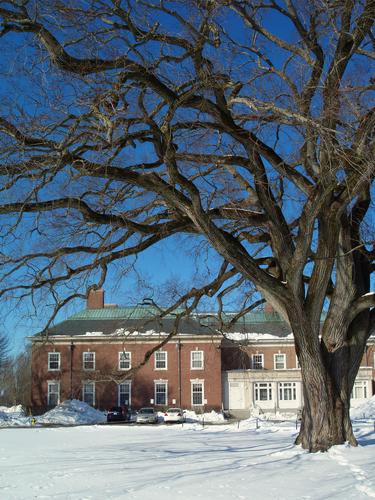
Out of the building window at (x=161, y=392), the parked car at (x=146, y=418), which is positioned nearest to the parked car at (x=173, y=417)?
the parked car at (x=146, y=418)

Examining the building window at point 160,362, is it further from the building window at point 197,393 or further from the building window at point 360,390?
the building window at point 360,390

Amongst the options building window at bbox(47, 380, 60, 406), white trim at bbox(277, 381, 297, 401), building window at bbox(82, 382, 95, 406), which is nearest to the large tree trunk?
white trim at bbox(277, 381, 297, 401)

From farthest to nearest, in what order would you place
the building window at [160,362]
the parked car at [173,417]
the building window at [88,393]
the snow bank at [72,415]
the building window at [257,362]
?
the building window at [257,362]
the building window at [160,362]
the building window at [88,393]
the snow bank at [72,415]
the parked car at [173,417]

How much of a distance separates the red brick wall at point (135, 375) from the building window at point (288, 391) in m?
5.76

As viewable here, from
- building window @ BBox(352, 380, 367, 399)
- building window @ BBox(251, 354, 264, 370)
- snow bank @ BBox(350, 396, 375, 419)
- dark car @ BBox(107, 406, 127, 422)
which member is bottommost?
dark car @ BBox(107, 406, 127, 422)

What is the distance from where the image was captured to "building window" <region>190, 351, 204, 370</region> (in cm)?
5791

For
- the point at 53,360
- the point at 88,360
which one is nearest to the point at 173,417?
the point at 88,360

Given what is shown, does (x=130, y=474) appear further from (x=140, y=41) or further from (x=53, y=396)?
(x=53, y=396)

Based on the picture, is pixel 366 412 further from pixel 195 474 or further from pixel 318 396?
pixel 195 474

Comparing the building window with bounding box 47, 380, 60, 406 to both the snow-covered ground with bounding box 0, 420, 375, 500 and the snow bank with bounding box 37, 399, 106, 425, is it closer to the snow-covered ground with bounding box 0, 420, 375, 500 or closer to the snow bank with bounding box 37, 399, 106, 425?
the snow bank with bounding box 37, 399, 106, 425

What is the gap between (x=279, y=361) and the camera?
5984 cm

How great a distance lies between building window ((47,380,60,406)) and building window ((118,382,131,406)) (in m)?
5.85

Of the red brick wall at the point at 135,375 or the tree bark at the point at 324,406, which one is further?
the red brick wall at the point at 135,375

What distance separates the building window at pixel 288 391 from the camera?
56.4 m
